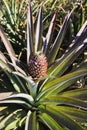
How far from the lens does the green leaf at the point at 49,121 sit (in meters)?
2.04

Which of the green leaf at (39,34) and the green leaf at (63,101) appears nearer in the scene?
the green leaf at (63,101)

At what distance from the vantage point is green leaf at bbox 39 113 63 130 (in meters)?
2.04

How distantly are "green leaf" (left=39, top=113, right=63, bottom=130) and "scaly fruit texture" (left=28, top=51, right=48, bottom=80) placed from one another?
281mm

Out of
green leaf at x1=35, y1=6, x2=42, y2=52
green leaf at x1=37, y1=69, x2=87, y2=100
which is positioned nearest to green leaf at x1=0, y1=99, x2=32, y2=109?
green leaf at x1=37, y1=69, x2=87, y2=100

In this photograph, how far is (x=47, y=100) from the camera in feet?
7.34

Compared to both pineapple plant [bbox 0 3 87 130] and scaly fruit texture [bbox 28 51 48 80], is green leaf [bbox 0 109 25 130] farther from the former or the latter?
scaly fruit texture [bbox 28 51 48 80]

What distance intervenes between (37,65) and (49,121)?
1.33 ft

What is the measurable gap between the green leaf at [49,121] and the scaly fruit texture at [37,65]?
0.92ft

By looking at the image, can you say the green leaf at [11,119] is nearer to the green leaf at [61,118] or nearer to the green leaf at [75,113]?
the green leaf at [61,118]

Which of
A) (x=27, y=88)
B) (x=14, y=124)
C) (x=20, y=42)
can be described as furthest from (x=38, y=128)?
(x=20, y=42)

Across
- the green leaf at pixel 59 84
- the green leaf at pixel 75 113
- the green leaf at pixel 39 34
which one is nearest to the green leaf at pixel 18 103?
the green leaf at pixel 59 84

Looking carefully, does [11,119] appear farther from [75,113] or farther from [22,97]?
[75,113]

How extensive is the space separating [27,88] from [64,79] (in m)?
0.32

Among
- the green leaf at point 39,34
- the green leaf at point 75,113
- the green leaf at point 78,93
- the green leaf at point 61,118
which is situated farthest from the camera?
the green leaf at point 39,34
